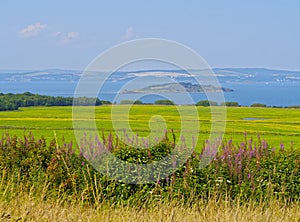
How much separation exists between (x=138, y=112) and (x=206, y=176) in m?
16.5

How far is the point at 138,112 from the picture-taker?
2367 cm

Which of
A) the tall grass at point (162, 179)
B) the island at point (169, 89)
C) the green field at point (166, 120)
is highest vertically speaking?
the island at point (169, 89)

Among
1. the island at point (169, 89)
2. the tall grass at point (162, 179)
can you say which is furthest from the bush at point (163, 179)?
the island at point (169, 89)

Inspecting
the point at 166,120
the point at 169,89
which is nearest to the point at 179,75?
the point at 169,89

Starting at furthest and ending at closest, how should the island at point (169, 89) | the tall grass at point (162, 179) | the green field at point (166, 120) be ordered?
the green field at point (166, 120), the island at point (169, 89), the tall grass at point (162, 179)

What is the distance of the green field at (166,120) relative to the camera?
16283 mm

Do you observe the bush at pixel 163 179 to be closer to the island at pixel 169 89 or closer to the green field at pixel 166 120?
the island at pixel 169 89

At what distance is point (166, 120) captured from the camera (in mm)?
19859

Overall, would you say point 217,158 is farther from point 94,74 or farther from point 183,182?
point 94,74

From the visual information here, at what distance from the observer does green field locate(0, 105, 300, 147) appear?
16283 mm

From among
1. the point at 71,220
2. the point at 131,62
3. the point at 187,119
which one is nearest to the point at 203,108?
the point at 187,119

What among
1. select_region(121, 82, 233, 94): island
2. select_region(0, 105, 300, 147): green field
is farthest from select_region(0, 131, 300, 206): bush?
select_region(0, 105, 300, 147): green field

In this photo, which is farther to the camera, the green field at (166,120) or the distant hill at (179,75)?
the green field at (166,120)

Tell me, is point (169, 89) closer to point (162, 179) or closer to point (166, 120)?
point (162, 179)
